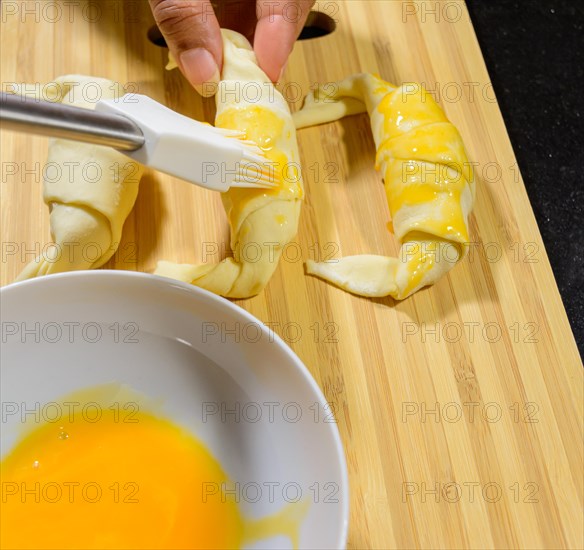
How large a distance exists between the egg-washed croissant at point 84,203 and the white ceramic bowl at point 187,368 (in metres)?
0.14

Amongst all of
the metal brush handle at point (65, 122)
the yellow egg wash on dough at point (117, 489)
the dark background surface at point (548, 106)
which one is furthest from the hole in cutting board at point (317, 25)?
the yellow egg wash on dough at point (117, 489)

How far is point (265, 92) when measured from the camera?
3.02ft

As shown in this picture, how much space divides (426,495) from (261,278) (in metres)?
0.37

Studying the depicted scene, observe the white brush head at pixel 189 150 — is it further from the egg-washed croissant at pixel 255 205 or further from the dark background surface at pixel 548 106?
the dark background surface at pixel 548 106

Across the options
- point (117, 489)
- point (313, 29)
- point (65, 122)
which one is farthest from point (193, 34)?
point (117, 489)

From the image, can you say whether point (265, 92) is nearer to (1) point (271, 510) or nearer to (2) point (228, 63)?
(2) point (228, 63)

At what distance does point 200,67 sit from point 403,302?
1.52 ft

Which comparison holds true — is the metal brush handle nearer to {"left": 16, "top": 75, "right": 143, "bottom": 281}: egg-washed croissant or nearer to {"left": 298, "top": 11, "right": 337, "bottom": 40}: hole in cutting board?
{"left": 16, "top": 75, "right": 143, "bottom": 281}: egg-washed croissant

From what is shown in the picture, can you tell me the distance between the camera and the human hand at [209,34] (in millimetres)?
894

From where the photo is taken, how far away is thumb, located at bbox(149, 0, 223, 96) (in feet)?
2.92

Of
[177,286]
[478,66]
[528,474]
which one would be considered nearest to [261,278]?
[177,286]

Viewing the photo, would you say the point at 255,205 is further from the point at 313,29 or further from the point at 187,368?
the point at 313,29

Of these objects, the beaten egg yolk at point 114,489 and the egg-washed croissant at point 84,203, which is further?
the egg-washed croissant at point 84,203

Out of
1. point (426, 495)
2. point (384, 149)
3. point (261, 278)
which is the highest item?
point (384, 149)
